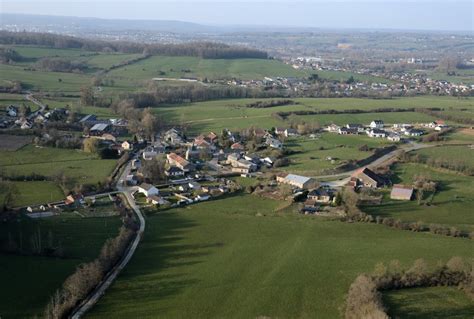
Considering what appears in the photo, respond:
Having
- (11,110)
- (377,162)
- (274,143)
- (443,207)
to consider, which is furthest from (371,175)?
(11,110)

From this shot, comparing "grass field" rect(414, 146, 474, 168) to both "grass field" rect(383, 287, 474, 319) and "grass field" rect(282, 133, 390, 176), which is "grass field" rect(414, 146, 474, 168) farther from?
"grass field" rect(383, 287, 474, 319)

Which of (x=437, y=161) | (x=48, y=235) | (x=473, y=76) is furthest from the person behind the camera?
(x=473, y=76)

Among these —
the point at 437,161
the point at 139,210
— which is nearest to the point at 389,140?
the point at 437,161

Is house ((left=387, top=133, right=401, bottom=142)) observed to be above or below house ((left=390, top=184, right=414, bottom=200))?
above

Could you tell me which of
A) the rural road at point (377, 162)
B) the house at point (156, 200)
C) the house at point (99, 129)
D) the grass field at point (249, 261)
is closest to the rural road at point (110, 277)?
the grass field at point (249, 261)

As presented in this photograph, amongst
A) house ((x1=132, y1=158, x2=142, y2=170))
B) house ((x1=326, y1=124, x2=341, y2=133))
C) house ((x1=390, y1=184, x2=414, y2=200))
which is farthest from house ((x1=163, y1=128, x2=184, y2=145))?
house ((x1=390, y1=184, x2=414, y2=200))

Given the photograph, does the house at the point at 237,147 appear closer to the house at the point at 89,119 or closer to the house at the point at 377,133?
the house at the point at 377,133

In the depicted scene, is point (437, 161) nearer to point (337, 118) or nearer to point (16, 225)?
point (337, 118)

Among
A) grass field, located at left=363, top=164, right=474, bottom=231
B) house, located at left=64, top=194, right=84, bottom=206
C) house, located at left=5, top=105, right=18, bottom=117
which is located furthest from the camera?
house, located at left=5, top=105, right=18, bottom=117

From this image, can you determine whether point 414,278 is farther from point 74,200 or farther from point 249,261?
point 74,200
